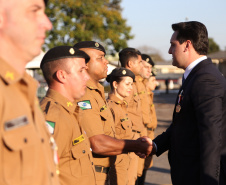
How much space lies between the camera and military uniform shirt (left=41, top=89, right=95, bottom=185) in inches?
111

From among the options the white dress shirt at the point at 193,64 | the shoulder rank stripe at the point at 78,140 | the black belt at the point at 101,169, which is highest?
the white dress shirt at the point at 193,64

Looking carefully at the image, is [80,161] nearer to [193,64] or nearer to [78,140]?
[78,140]

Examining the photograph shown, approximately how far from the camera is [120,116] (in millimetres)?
5406

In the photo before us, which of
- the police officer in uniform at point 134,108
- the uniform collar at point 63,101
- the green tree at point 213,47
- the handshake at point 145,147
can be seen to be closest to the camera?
the uniform collar at point 63,101

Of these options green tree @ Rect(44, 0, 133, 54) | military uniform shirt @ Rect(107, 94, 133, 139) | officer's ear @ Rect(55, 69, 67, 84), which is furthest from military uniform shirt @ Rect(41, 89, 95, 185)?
green tree @ Rect(44, 0, 133, 54)

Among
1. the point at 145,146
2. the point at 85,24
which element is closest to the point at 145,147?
the point at 145,146

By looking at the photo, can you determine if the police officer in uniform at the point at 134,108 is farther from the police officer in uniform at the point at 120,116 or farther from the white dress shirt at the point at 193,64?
the white dress shirt at the point at 193,64

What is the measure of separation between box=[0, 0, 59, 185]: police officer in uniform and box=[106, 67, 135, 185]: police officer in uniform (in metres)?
3.03

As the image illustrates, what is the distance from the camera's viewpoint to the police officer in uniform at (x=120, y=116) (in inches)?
190

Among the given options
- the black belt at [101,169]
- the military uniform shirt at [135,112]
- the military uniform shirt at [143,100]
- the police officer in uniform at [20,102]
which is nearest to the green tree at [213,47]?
the military uniform shirt at [143,100]

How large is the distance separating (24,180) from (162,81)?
65.1m

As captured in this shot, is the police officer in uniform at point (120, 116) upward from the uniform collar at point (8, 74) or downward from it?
downward

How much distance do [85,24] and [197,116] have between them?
28769 mm

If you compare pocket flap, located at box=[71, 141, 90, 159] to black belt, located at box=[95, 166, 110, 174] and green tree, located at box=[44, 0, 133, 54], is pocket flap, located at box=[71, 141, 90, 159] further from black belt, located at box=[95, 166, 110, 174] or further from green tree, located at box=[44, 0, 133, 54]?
green tree, located at box=[44, 0, 133, 54]
